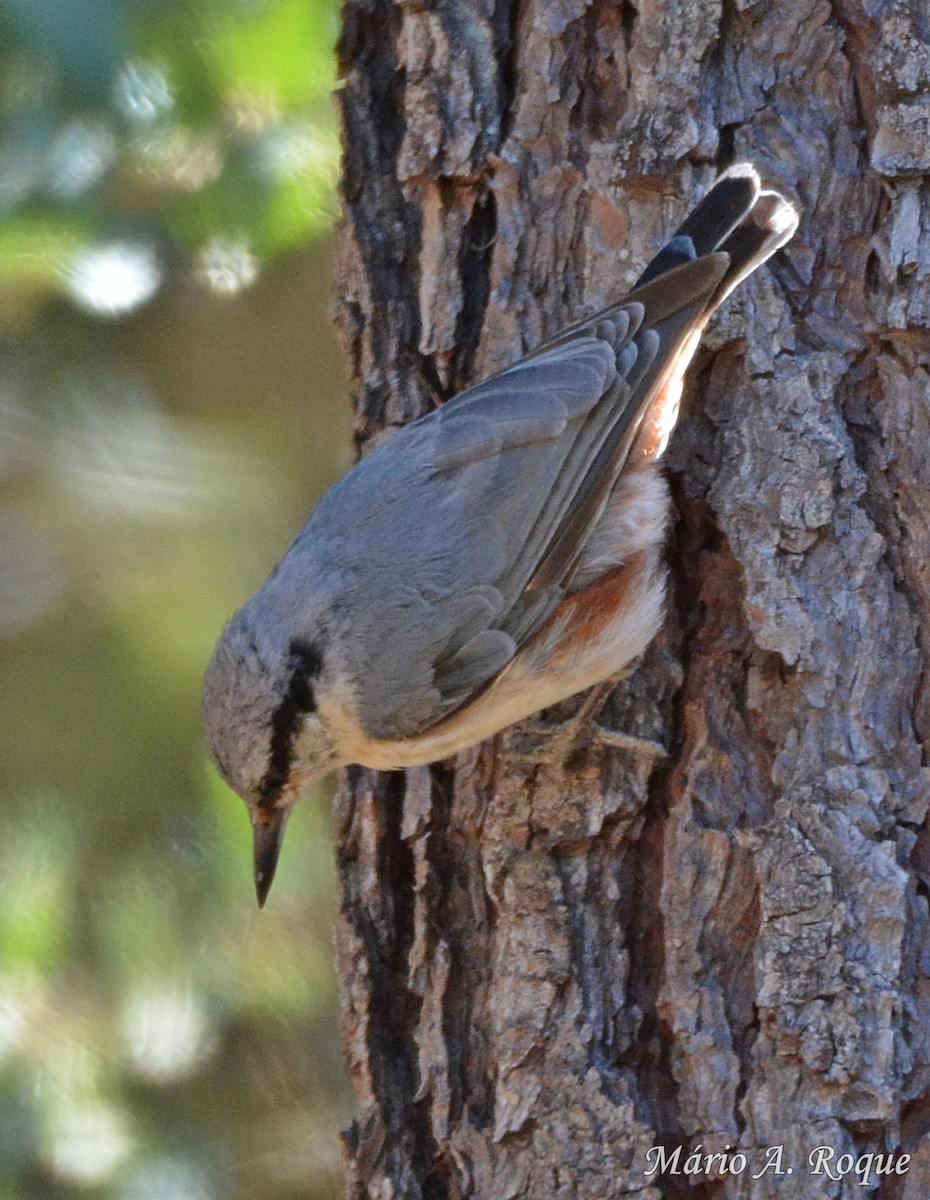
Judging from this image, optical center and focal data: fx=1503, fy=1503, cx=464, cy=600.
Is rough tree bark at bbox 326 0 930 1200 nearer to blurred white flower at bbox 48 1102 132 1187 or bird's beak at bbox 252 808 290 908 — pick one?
bird's beak at bbox 252 808 290 908

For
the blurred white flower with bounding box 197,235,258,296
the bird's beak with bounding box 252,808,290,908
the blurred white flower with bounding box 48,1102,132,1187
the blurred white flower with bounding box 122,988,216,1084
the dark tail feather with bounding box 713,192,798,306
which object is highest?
the blurred white flower with bounding box 197,235,258,296

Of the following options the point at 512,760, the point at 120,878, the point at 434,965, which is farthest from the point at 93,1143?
the point at 512,760

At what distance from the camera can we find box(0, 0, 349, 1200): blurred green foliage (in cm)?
306

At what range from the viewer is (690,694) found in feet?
8.89

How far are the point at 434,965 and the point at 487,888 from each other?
17 centimetres

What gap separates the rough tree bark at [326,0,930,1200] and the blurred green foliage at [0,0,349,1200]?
38cm

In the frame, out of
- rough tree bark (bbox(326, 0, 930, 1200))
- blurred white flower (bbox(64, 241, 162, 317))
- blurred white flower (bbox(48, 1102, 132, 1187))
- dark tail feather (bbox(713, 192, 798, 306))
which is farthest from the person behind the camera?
blurred white flower (bbox(64, 241, 162, 317))

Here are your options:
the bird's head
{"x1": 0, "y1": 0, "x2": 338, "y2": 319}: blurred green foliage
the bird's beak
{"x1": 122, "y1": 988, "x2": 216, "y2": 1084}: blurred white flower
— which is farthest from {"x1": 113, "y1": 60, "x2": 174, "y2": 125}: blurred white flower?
{"x1": 122, "y1": 988, "x2": 216, "y2": 1084}: blurred white flower

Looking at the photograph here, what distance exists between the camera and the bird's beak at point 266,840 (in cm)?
Result: 284

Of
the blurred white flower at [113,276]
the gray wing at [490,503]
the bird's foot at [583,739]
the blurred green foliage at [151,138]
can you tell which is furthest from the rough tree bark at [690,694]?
the blurred white flower at [113,276]

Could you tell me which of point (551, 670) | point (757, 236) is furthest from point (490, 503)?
point (757, 236)

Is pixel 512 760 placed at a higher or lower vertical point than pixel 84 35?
lower

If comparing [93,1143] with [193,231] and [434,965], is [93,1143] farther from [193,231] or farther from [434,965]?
[193,231]

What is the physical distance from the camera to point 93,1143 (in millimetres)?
3025
